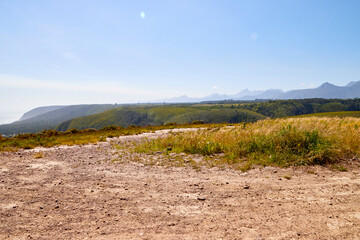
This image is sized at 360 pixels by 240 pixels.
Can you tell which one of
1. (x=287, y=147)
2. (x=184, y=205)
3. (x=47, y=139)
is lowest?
(x=184, y=205)

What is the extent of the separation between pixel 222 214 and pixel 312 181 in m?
3.53

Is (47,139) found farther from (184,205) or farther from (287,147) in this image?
(287,147)

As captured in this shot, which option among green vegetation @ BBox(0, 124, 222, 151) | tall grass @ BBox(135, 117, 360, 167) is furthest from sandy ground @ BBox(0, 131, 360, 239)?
green vegetation @ BBox(0, 124, 222, 151)

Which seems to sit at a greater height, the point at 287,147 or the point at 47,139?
the point at 47,139

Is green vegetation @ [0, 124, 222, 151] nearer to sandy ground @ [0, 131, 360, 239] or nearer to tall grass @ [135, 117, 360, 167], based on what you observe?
sandy ground @ [0, 131, 360, 239]

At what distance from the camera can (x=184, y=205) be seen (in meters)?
5.02

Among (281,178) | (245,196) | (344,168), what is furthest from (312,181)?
(245,196)

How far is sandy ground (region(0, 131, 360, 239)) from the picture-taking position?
12.7ft

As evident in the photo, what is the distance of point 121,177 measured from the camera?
7.57m

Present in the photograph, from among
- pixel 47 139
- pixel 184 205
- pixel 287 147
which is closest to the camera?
pixel 184 205

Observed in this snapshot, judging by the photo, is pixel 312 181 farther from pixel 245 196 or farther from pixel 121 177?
pixel 121 177

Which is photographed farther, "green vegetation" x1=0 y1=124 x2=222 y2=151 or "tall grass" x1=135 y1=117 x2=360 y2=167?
"green vegetation" x1=0 y1=124 x2=222 y2=151

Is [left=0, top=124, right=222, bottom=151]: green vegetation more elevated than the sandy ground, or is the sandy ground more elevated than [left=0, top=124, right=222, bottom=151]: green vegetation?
[left=0, top=124, right=222, bottom=151]: green vegetation

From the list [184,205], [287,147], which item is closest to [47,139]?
[184,205]
